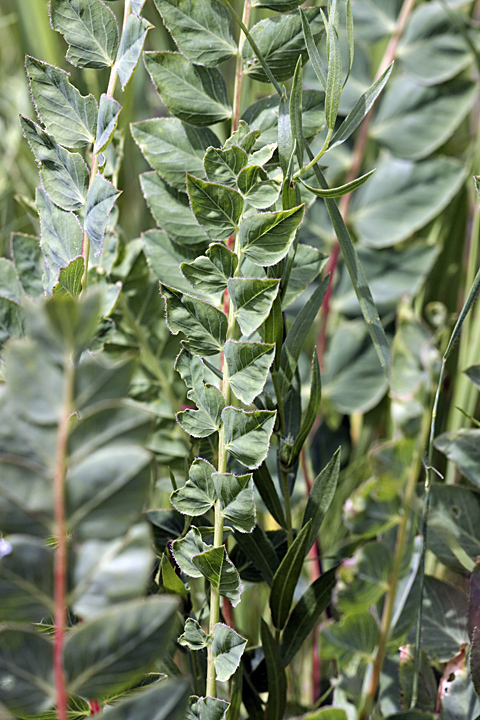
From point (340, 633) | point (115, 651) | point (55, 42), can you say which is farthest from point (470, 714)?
point (55, 42)

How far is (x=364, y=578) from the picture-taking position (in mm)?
249

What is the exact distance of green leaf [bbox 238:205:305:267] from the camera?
167 mm

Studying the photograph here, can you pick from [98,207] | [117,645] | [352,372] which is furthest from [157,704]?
[352,372]

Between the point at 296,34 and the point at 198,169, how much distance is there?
0.17ft

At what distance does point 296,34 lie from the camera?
204mm

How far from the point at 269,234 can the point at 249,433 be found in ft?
0.17

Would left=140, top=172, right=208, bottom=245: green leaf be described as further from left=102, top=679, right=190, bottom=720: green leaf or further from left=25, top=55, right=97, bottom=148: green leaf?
left=102, top=679, right=190, bottom=720: green leaf

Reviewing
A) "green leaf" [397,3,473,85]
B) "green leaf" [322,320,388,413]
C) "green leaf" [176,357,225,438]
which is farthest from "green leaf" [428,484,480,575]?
"green leaf" [397,3,473,85]

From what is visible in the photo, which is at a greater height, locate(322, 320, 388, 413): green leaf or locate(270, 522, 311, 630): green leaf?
locate(270, 522, 311, 630): green leaf

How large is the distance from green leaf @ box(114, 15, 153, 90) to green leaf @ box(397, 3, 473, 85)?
1.22ft

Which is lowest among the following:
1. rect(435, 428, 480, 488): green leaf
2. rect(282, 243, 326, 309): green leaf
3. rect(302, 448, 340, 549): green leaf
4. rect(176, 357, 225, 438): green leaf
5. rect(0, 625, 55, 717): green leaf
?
rect(435, 428, 480, 488): green leaf

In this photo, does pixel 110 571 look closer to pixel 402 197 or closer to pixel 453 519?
pixel 453 519

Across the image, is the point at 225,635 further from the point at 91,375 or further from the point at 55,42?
the point at 55,42

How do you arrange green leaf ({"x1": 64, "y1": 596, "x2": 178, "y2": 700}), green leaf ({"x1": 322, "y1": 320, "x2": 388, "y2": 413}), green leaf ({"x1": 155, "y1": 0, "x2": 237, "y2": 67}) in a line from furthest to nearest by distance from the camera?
green leaf ({"x1": 322, "y1": 320, "x2": 388, "y2": 413}), green leaf ({"x1": 155, "y1": 0, "x2": 237, "y2": 67}), green leaf ({"x1": 64, "y1": 596, "x2": 178, "y2": 700})
